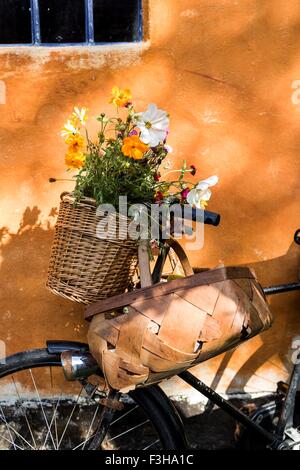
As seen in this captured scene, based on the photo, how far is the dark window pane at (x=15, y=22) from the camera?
10.5ft

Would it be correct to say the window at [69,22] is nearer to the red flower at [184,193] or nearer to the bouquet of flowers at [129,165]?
the bouquet of flowers at [129,165]

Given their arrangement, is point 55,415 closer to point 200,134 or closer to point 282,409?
point 282,409

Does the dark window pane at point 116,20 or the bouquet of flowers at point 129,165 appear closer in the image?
the bouquet of flowers at point 129,165

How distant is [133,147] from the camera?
229cm

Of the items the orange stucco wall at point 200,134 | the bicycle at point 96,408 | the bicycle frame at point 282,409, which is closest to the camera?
the bicycle at point 96,408

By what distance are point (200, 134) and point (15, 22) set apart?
111 cm

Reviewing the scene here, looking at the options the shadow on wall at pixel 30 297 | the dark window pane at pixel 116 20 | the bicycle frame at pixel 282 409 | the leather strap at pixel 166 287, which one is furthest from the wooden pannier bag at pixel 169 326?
the dark window pane at pixel 116 20

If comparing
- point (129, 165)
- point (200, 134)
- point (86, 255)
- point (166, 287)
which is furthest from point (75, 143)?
point (200, 134)

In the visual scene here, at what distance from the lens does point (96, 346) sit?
2.42m

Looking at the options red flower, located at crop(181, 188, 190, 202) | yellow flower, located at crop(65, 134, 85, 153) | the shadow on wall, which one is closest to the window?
the shadow on wall

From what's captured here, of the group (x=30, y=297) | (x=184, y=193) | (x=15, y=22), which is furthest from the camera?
(x=30, y=297)

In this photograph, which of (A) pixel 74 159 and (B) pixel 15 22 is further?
(B) pixel 15 22

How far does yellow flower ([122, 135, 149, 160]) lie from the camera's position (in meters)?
2.29

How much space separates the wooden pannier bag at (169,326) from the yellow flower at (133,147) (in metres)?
0.49
